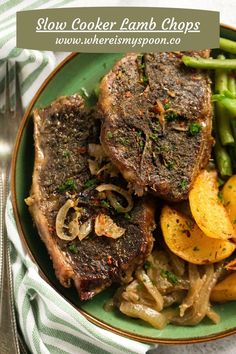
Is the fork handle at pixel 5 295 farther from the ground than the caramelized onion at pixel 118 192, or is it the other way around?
the caramelized onion at pixel 118 192

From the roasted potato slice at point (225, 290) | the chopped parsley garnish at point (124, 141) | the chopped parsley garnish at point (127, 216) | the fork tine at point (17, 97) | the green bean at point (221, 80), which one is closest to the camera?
the chopped parsley garnish at point (124, 141)

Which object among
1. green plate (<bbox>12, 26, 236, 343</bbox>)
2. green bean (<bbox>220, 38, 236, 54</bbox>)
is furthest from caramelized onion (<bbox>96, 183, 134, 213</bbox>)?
green bean (<bbox>220, 38, 236, 54</bbox>)

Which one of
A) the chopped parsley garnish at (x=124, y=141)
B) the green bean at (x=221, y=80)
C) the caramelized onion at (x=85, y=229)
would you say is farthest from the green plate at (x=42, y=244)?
the chopped parsley garnish at (x=124, y=141)

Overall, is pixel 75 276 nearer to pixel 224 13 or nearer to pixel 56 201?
pixel 56 201

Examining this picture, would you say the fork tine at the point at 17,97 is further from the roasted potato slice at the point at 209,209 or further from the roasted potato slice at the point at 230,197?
the roasted potato slice at the point at 230,197

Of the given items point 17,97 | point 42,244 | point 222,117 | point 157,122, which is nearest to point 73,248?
point 42,244

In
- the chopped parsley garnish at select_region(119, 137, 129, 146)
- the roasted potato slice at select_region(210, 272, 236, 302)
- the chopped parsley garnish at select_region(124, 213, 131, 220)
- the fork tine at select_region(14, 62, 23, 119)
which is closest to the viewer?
the chopped parsley garnish at select_region(119, 137, 129, 146)

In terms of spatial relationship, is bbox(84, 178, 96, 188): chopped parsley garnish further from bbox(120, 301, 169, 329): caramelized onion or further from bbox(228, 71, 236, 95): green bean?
bbox(228, 71, 236, 95): green bean

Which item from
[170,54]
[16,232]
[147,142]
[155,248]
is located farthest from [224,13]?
[16,232]
